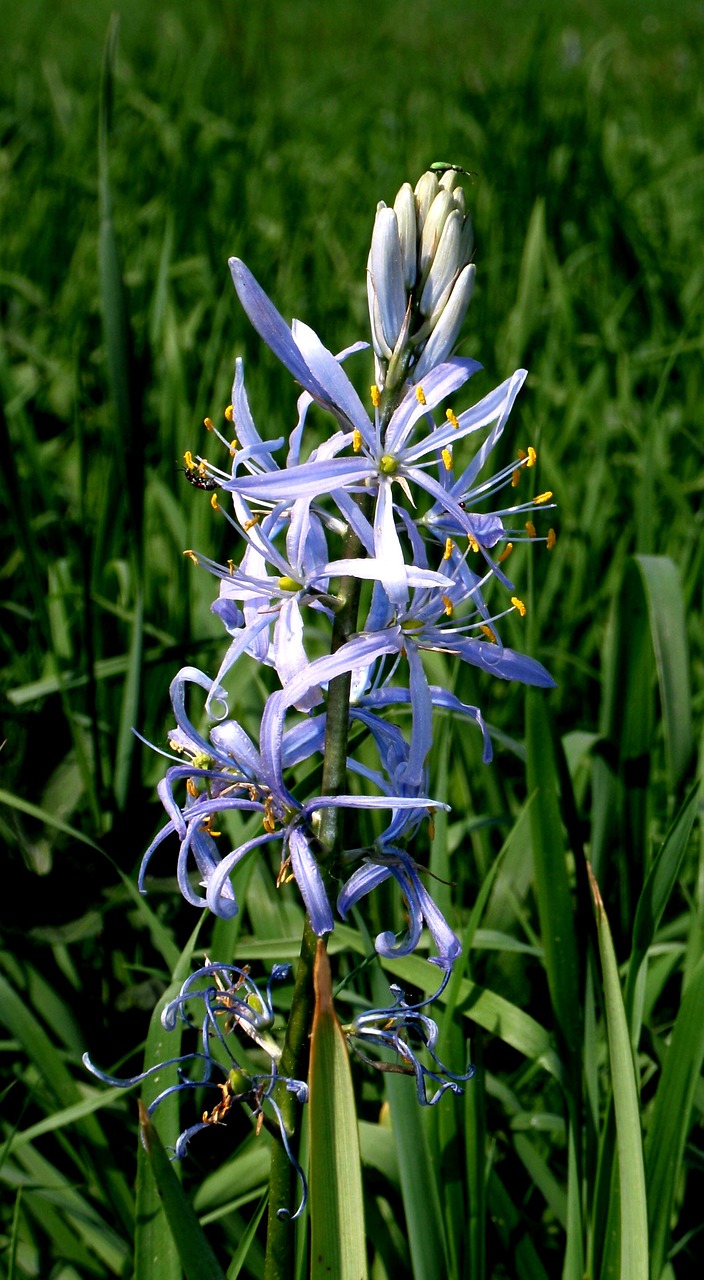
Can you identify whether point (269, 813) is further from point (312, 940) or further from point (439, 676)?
point (439, 676)

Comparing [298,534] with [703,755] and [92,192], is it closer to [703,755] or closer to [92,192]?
[703,755]

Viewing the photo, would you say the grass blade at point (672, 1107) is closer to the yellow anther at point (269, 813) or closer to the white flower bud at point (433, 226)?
the yellow anther at point (269, 813)

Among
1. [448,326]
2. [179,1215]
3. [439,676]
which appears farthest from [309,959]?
[439,676]

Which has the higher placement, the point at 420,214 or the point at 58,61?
the point at 58,61

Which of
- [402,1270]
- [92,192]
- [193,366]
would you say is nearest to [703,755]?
[402,1270]

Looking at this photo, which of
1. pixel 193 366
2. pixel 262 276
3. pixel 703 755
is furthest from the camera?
pixel 262 276

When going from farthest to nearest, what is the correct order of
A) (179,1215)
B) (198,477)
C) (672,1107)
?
1. (672,1107)
2. (198,477)
3. (179,1215)

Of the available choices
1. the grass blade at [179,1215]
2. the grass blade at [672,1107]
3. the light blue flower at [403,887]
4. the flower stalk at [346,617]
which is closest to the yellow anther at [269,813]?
the flower stalk at [346,617]

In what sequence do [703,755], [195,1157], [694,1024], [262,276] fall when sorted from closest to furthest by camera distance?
[694,1024] < [195,1157] < [703,755] < [262,276]
